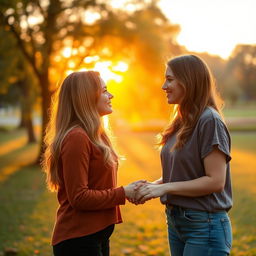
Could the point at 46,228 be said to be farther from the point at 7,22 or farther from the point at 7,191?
the point at 7,22

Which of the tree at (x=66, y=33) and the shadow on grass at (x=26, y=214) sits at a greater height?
the tree at (x=66, y=33)

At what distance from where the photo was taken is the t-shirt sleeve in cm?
235

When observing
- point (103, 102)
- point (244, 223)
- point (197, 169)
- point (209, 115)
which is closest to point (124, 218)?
point (244, 223)

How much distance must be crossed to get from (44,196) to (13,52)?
7590mm

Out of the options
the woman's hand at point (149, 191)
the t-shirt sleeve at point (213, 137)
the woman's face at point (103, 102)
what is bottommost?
the woman's hand at point (149, 191)

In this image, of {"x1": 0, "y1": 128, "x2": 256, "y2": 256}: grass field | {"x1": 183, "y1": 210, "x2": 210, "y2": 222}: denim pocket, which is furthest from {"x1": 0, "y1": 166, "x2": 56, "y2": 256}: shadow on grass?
{"x1": 183, "y1": 210, "x2": 210, "y2": 222}: denim pocket

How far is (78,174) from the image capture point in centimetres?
238

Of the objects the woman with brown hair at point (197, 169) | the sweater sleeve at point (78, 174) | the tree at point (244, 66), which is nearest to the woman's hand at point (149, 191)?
the woman with brown hair at point (197, 169)

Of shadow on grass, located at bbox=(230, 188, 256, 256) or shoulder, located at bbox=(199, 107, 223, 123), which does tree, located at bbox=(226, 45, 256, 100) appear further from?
shoulder, located at bbox=(199, 107, 223, 123)

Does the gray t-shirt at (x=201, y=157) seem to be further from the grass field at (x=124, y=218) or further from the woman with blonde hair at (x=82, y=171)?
the grass field at (x=124, y=218)

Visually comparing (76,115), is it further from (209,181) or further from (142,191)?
(209,181)

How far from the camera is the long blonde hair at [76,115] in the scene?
252 cm

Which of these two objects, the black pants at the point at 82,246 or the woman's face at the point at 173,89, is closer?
the black pants at the point at 82,246

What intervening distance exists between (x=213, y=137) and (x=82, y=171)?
78 cm
